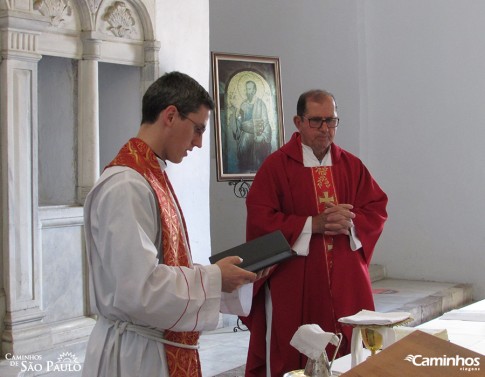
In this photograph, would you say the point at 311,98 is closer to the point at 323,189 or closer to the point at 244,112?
the point at 323,189

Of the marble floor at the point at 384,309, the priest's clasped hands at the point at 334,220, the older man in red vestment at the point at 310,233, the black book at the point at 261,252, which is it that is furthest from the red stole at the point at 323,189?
the marble floor at the point at 384,309

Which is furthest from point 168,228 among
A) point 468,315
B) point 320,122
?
point 320,122

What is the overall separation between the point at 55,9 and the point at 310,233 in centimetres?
277

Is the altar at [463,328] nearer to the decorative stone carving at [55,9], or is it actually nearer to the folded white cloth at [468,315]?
the folded white cloth at [468,315]

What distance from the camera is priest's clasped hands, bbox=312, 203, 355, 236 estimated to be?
4.00 m

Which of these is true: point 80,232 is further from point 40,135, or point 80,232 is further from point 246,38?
point 246,38

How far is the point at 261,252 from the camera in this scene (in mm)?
2750

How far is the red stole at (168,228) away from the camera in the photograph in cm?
241

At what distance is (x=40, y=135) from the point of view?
6.14m

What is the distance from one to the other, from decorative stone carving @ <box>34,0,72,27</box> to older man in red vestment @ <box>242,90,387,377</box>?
2.25 meters

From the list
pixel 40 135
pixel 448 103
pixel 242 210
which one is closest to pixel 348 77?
pixel 448 103

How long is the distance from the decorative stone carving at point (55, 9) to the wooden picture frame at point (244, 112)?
1.63 m

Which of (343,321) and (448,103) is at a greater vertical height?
(448,103)

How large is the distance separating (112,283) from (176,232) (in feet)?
0.91
